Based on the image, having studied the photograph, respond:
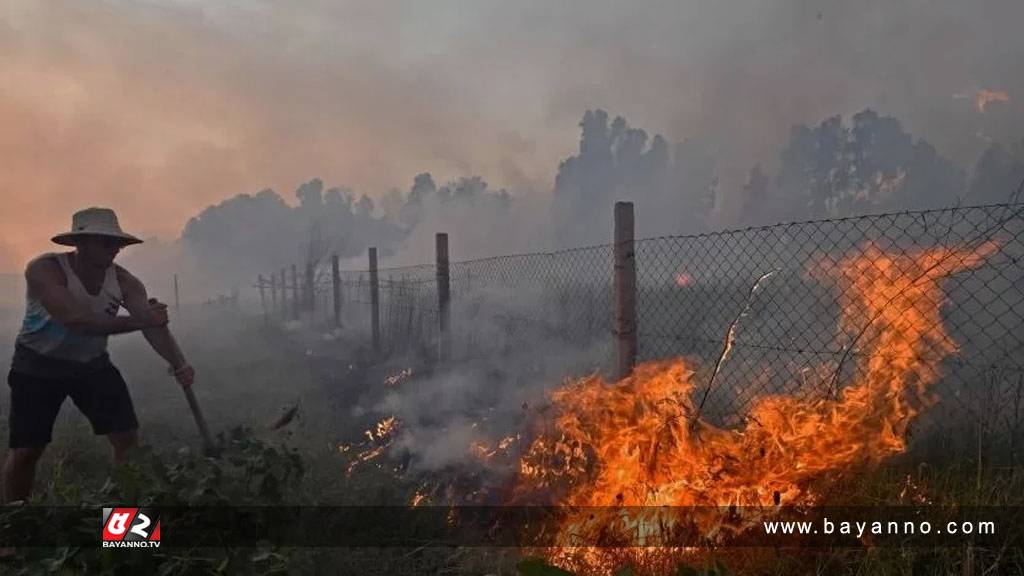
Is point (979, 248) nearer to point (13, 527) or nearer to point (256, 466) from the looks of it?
point (256, 466)

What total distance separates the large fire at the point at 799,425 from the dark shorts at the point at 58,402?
11.4ft

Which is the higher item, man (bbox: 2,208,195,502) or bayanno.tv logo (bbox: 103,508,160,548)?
man (bbox: 2,208,195,502)

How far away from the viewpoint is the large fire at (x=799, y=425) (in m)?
3.47

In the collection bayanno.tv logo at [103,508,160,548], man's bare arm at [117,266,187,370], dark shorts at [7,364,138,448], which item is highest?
man's bare arm at [117,266,187,370]

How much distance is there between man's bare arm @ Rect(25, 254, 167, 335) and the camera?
3998mm

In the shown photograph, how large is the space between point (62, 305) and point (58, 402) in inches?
29.9

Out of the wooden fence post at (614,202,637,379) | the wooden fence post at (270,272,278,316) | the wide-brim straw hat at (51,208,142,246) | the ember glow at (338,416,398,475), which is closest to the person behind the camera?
the wide-brim straw hat at (51,208,142,246)

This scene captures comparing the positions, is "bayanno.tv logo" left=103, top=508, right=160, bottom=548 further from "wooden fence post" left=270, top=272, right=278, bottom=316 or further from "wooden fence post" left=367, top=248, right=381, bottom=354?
"wooden fence post" left=270, top=272, right=278, bottom=316

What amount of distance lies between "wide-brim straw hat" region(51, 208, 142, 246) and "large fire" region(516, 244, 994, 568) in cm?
388

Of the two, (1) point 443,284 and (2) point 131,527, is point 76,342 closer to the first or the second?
(2) point 131,527

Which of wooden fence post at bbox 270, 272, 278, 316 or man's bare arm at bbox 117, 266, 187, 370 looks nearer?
man's bare arm at bbox 117, 266, 187, 370

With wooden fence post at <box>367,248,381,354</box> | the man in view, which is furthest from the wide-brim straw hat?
wooden fence post at <box>367,248,381,354</box>

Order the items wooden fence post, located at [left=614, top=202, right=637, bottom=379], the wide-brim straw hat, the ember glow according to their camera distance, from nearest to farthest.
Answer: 1. the wide-brim straw hat
2. wooden fence post, located at [left=614, top=202, right=637, bottom=379]
3. the ember glow

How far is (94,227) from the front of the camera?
425 centimetres
